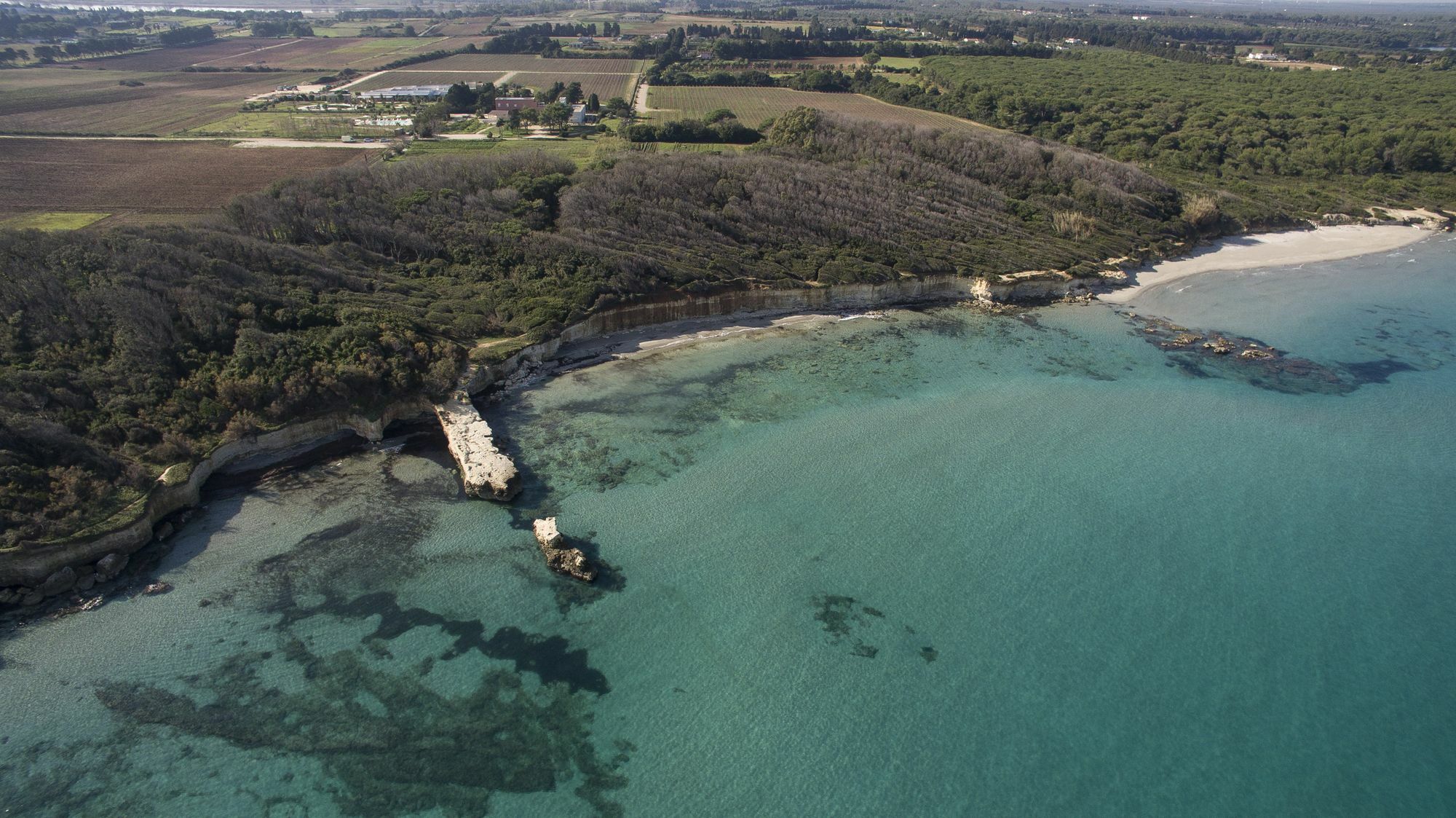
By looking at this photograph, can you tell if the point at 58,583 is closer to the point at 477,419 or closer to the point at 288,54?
the point at 477,419

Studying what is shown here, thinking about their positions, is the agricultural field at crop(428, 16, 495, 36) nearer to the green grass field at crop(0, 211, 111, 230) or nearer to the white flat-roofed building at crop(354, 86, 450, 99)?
the white flat-roofed building at crop(354, 86, 450, 99)

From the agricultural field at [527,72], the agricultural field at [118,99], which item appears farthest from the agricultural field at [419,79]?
the agricultural field at [118,99]

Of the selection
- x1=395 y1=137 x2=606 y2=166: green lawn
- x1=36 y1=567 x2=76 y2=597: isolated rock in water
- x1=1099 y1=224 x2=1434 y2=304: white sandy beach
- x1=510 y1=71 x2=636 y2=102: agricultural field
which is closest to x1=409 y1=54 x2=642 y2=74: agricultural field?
x1=510 y1=71 x2=636 y2=102: agricultural field

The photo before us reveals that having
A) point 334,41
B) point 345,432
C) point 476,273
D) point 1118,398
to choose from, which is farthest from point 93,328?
point 334,41

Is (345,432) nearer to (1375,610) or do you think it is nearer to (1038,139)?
(1375,610)

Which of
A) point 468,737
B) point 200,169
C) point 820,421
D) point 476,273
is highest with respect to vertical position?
point 200,169

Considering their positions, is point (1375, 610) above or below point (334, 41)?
below

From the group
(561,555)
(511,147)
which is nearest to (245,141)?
(511,147)
